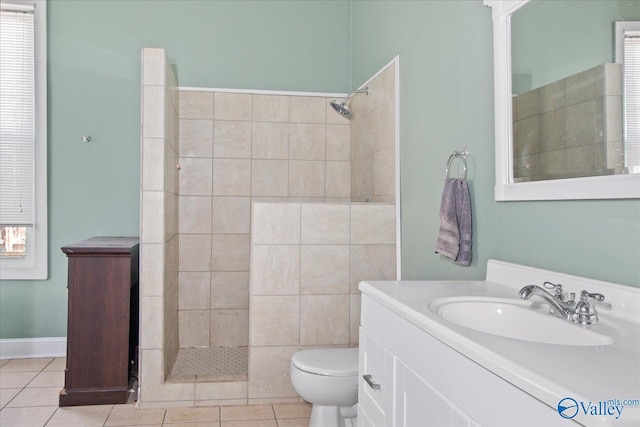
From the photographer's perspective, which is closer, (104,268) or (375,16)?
(104,268)

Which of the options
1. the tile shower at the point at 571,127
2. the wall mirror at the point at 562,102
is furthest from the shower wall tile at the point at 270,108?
the tile shower at the point at 571,127

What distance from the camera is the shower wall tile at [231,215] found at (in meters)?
3.42

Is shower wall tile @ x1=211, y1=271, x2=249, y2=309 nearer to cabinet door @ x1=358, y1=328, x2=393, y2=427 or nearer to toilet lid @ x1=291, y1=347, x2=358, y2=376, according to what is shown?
toilet lid @ x1=291, y1=347, x2=358, y2=376

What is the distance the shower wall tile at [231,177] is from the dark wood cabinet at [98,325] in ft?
3.27

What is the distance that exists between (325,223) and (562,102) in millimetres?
1413

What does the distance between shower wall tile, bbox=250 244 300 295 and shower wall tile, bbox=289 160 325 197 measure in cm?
108

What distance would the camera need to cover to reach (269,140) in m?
3.52

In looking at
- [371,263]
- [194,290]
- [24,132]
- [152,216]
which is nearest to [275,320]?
[371,263]

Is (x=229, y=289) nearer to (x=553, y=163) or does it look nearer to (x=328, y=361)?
(x=328, y=361)

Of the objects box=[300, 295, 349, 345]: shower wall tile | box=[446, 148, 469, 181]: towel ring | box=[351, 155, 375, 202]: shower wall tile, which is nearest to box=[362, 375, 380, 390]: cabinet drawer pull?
box=[446, 148, 469, 181]: towel ring

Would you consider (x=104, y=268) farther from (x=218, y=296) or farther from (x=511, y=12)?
(x=511, y=12)

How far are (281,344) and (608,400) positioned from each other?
2.05m

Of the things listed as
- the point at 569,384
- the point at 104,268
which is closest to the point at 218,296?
the point at 104,268

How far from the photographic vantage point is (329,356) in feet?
7.45
